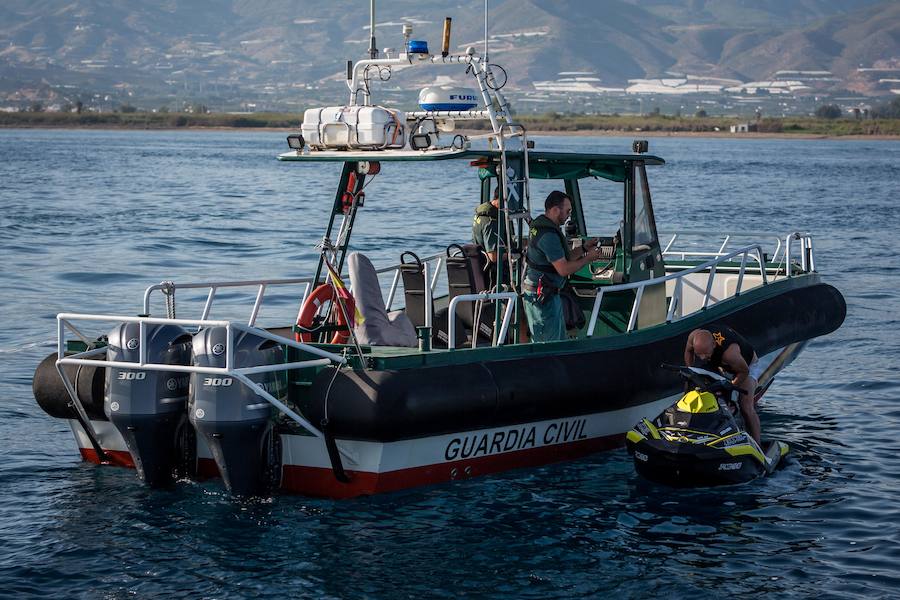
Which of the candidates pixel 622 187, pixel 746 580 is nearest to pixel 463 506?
pixel 746 580

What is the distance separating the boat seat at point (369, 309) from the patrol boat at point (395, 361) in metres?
0.01

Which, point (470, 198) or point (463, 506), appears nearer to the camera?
point (463, 506)

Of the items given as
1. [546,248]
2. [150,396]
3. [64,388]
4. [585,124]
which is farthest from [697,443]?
[585,124]

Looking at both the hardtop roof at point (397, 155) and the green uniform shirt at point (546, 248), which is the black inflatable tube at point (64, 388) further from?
the green uniform shirt at point (546, 248)

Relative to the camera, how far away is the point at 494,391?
30.3 ft

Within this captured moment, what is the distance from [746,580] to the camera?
8297 mm

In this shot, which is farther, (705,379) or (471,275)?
(471,275)

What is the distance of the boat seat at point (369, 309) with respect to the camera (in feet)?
31.7

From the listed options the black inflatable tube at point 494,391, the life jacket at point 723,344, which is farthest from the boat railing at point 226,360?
the life jacket at point 723,344

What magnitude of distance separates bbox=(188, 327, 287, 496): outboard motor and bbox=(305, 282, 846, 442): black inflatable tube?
387mm

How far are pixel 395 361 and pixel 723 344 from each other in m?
2.96

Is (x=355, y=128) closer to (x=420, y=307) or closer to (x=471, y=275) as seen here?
(x=471, y=275)

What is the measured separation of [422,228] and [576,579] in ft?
77.3

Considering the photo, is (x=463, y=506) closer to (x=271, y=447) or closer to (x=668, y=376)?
(x=271, y=447)
